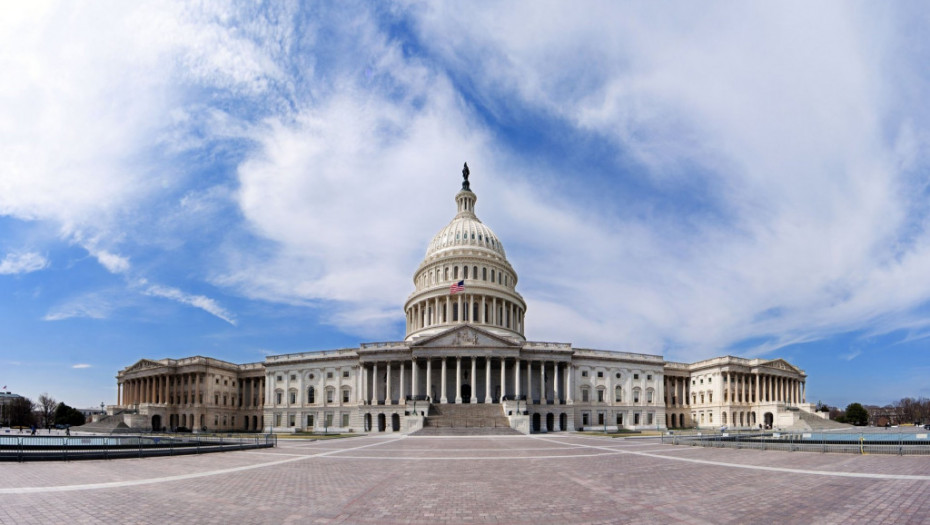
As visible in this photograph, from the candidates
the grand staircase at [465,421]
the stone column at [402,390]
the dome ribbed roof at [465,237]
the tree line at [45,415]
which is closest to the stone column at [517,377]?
the grand staircase at [465,421]

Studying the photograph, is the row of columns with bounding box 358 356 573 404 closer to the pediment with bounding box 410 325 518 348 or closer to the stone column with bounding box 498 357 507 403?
the stone column with bounding box 498 357 507 403

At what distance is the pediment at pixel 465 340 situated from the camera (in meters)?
88.2

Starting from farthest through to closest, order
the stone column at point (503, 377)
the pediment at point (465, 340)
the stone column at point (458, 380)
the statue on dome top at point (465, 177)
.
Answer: the statue on dome top at point (465, 177) → the pediment at point (465, 340) → the stone column at point (503, 377) → the stone column at point (458, 380)

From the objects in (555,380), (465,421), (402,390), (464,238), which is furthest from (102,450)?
(464,238)

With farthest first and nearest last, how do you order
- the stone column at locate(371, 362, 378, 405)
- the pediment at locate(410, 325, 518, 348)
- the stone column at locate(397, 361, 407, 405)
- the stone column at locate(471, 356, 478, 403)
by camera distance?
the stone column at locate(371, 362, 378, 405) < the pediment at locate(410, 325, 518, 348) < the stone column at locate(397, 361, 407, 405) < the stone column at locate(471, 356, 478, 403)

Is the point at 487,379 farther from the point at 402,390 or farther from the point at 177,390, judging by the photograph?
the point at 177,390

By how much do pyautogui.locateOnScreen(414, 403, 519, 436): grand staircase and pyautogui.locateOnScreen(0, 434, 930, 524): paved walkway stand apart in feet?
122

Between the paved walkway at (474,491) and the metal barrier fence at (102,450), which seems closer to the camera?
the paved walkway at (474,491)

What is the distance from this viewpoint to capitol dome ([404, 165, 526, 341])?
10419 centimetres

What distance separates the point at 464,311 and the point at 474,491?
85.7 m

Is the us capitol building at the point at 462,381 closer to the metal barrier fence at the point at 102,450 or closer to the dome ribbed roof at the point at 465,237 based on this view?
the dome ribbed roof at the point at 465,237

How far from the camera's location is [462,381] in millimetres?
92750

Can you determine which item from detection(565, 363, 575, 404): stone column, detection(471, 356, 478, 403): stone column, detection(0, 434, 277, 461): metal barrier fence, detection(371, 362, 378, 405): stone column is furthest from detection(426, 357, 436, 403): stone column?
detection(0, 434, 277, 461): metal barrier fence

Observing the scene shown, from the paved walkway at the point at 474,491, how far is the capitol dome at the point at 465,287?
73231 mm
